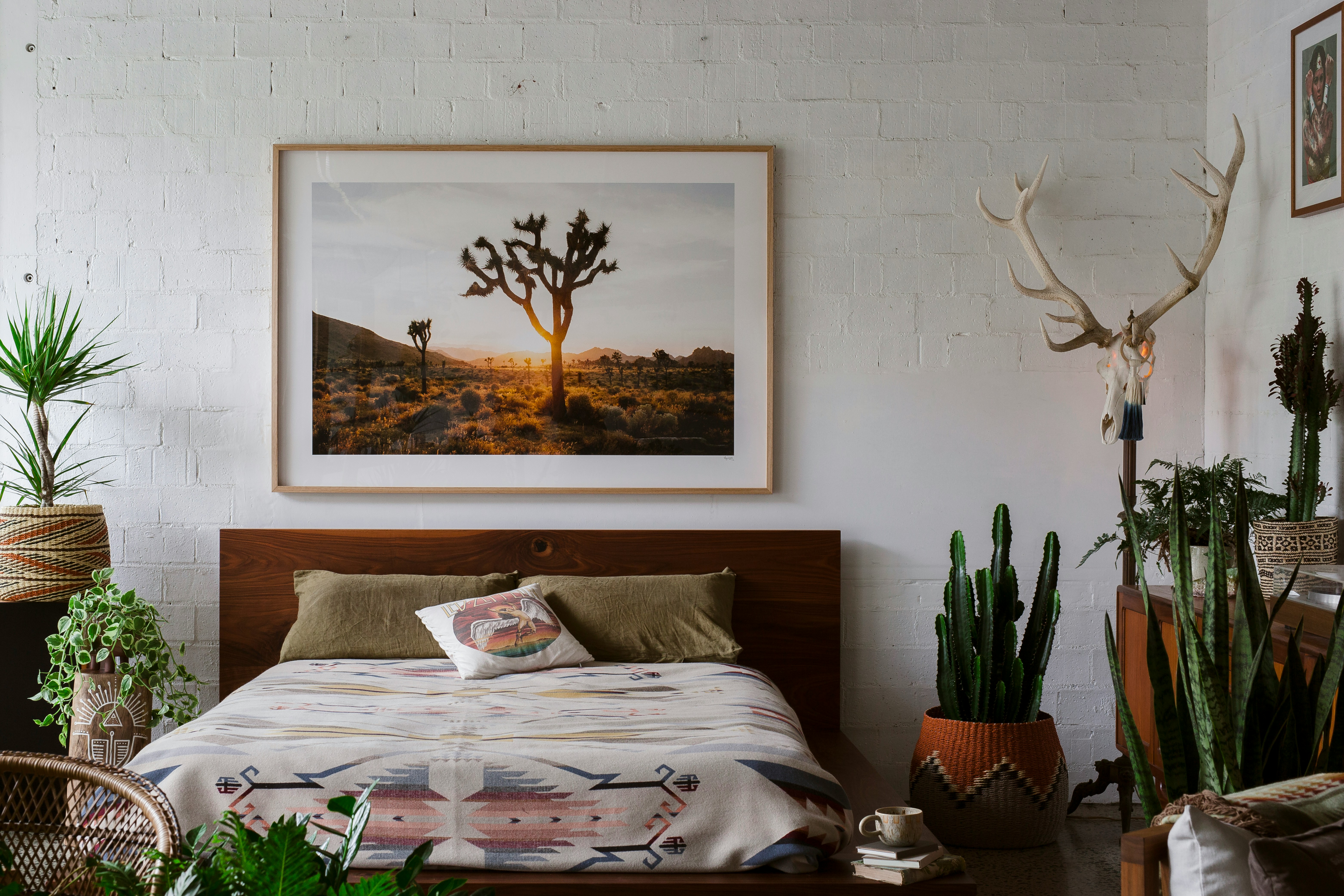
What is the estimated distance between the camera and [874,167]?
350cm

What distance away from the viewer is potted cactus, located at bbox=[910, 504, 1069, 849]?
2.93 metres

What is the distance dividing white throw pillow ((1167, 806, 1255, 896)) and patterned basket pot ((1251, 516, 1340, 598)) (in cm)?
153

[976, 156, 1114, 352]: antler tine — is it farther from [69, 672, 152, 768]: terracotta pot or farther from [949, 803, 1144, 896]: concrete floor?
[69, 672, 152, 768]: terracotta pot

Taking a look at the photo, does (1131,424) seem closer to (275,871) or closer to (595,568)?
(595,568)

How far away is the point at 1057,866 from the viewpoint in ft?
9.73

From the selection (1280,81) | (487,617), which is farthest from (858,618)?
(1280,81)

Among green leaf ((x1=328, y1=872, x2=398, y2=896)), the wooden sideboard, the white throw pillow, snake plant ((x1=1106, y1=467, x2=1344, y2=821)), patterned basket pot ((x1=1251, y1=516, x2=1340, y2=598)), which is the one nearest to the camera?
green leaf ((x1=328, y1=872, x2=398, y2=896))

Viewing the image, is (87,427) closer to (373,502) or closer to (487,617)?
(373,502)

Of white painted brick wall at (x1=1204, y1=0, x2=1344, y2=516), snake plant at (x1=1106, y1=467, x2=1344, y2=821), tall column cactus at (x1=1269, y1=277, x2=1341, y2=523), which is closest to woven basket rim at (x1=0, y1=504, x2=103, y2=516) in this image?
snake plant at (x1=1106, y1=467, x2=1344, y2=821)

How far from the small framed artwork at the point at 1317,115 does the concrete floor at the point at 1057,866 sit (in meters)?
1.88

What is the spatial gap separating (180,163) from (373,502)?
1299 mm

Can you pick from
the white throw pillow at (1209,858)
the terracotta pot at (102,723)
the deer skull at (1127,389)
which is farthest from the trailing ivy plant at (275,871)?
the deer skull at (1127,389)

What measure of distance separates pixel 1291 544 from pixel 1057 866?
1107mm

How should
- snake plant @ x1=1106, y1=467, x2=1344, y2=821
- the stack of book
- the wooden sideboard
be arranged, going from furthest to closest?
the wooden sideboard → the stack of book → snake plant @ x1=1106, y1=467, x2=1344, y2=821
